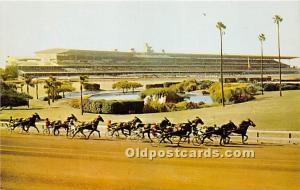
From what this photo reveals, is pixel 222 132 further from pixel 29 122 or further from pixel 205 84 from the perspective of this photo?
pixel 29 122

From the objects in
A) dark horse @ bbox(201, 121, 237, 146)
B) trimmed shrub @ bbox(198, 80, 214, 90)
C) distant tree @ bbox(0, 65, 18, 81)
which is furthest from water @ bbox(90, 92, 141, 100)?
distant tree @ bbox(0, 65, 18, 81)

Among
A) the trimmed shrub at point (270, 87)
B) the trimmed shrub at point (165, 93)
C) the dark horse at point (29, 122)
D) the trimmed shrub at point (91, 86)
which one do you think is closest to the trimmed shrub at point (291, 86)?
the trimmed shrub at point (270, 87)

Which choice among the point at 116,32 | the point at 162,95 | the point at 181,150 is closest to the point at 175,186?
the point at 181,150

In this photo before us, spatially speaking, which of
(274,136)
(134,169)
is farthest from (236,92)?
(134,169)

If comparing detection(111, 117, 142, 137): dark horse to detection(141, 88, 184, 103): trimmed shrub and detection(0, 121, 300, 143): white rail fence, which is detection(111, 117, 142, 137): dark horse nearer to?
detection(141, 88, 184, 103): trimmed shrub

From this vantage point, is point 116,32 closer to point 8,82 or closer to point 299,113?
point 8,82

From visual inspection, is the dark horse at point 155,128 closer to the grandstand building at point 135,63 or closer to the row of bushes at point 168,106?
the row of bushes at point 168,106
